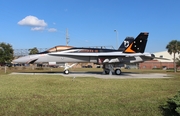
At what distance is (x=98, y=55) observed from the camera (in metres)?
23.7

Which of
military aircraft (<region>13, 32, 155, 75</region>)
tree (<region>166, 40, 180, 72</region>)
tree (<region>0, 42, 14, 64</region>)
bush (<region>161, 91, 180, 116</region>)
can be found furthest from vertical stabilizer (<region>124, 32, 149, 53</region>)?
tree (<region>166, 40, 180, 72</region>)

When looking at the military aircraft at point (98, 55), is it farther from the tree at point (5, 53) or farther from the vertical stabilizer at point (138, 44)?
the tree at point (5, 53)

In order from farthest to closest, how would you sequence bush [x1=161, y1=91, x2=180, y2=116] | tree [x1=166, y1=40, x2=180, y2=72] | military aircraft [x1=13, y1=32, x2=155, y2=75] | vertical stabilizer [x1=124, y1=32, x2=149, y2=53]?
tree [x1=166, y1=40, x2=180, y2=72]
vertical stabilizer [x1=124, y1=32, x2=149, y2=53]
military aircraft [x1=13, y1=32, x2=155, y2=75]
bush [x1=161, y1=91, x2=180, y2=116]


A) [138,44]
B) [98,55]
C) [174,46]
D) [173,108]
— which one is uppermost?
[174,46]

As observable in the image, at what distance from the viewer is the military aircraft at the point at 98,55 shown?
919 inches

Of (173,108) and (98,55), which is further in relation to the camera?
(98,55)

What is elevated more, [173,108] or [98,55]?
[98,55]

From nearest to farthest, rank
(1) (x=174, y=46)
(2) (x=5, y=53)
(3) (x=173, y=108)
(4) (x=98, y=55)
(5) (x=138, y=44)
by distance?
1. (3) (x=173, y=108)
2. (4) (x=98, y=55)
3. (5) (x=138, y=44)
4. (2) (x=5, y=53)
5. (1) (x=174, y=46)

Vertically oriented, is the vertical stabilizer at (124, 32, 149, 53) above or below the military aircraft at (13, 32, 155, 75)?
above

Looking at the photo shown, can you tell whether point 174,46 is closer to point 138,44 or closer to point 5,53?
point 138,44

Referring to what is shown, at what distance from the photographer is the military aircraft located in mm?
23344

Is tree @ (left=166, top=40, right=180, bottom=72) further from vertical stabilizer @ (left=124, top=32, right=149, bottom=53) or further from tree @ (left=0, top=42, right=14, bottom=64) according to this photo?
tree @ (left=0, top=42, right=14, bottom=64)

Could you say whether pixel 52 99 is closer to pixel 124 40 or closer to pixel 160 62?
pixel 124 40

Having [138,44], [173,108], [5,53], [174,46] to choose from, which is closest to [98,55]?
[138,44]
